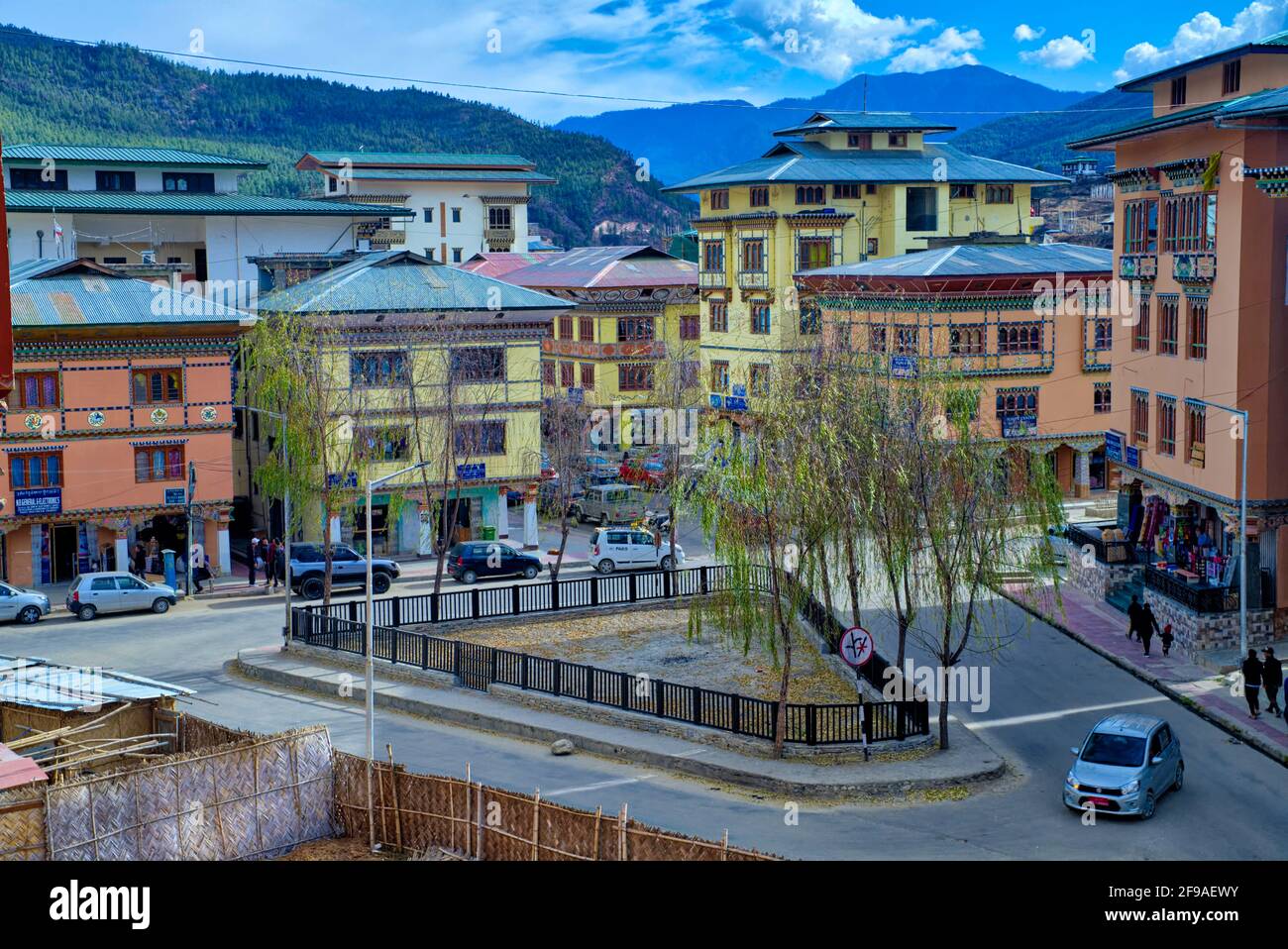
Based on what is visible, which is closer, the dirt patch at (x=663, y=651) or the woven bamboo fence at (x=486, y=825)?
the woven bamboo fence at (x=486, y=825)

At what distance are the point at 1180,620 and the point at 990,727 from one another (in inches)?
331

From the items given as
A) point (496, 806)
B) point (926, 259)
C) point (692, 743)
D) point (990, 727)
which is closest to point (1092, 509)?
point (926, 259)

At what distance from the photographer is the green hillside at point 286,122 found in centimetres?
15338

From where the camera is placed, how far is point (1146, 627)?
1554 inches

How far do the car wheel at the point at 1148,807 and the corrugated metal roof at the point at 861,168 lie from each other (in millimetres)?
49189

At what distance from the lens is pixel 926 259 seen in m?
62.7

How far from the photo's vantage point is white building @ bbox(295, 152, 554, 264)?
365ft

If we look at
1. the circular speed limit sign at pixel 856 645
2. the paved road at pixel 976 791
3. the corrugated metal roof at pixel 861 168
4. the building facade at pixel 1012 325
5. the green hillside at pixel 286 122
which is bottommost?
the paved road at pixel 976 791

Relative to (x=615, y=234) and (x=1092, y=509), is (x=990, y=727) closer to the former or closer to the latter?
(x=1092, y=509)

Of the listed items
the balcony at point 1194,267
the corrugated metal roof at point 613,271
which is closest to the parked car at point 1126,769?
the balcony at point 1194,267

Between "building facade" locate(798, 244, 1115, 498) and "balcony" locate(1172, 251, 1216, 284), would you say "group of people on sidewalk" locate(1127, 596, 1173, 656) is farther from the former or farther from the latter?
"building facade" locate(798, 244, 1115, 498)

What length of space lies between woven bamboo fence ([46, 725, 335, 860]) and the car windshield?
41.9 feet

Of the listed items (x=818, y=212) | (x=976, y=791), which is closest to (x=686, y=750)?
(x=976, y=791)

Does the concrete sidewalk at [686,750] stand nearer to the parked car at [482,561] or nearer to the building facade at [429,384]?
the parked car at [482,561]
